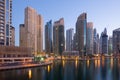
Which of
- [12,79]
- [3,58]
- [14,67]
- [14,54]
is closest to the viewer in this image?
[12,79]

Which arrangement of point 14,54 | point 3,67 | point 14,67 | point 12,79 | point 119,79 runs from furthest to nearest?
point 14,54 < point 14,67 < point 3,67 < point 119,79 < point 12,79

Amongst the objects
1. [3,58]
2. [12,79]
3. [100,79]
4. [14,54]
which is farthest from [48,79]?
[14,54]

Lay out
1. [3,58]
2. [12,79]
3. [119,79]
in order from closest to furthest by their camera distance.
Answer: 1. [12,79]
2. [119,79]
3. [3,58]

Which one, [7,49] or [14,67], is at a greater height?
[7,49]

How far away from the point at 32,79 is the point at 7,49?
86.7 m

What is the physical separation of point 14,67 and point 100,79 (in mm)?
66655

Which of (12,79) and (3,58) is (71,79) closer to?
(12,79)

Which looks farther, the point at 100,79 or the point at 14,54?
the point at 14,54

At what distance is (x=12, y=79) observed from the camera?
310 feet

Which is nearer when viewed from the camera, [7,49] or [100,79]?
[100,79]

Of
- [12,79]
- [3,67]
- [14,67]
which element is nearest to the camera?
[12,79]

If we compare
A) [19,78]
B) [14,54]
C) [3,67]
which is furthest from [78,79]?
[14,54]

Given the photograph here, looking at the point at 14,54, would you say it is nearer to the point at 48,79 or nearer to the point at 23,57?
the point at 23,57

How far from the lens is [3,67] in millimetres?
141000
